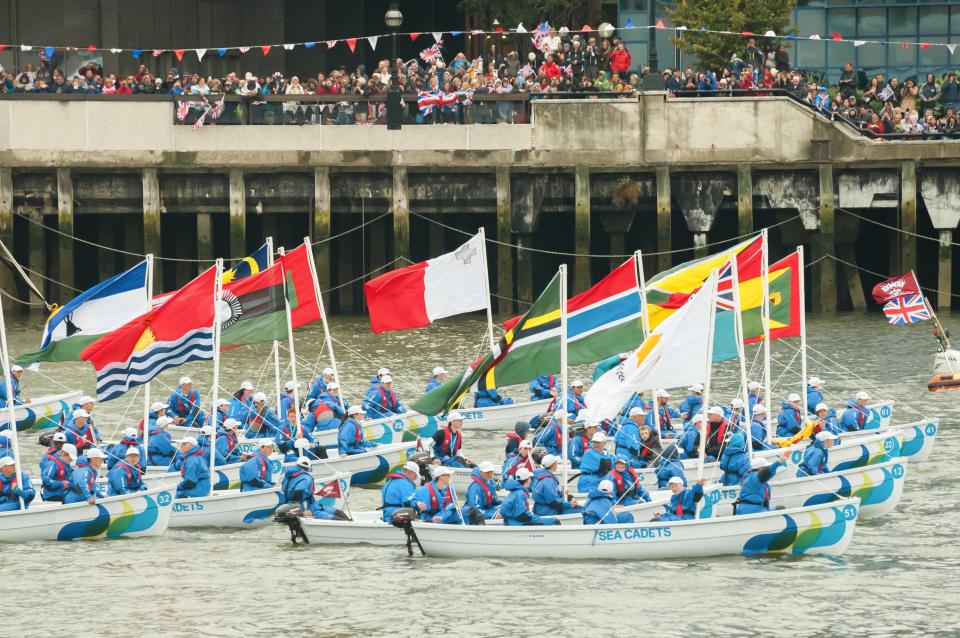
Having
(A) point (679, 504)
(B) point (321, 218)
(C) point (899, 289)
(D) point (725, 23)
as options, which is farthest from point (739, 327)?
(D) point (725, 23)

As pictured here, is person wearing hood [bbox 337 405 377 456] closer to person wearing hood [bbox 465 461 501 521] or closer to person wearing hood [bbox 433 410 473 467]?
person wearing hood [bbox 433 410 473 467]

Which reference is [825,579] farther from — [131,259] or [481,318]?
[131,259]

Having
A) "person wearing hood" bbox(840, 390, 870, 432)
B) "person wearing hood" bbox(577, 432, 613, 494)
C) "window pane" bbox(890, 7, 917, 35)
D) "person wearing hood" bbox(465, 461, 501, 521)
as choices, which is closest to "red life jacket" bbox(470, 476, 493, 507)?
"person wearing hood" bbox(465, 461, 501, 521)

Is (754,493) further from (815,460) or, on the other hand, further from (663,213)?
(663,213)

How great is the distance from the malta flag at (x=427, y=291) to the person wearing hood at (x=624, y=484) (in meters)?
6.76

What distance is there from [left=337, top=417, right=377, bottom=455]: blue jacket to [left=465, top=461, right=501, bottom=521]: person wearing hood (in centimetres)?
492

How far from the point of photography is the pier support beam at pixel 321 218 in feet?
146

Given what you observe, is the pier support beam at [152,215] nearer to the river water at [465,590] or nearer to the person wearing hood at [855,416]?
the river water at [465,590]

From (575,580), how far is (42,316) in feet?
86.0

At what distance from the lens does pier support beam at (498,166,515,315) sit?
4475 cm

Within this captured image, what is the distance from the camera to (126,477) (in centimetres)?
2539

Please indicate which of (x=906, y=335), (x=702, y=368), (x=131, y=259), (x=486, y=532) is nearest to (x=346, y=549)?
(x=486, y=532)

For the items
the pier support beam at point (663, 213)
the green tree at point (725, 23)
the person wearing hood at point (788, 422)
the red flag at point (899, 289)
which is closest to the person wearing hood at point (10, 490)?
the person wearing hood at point (788, 422)

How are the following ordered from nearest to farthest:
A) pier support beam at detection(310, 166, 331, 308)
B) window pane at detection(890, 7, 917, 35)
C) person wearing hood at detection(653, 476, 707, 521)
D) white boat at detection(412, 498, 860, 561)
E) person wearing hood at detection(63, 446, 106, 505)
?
white boat at detection(412, 498, 860, 561), person wearing hood at detection(653, 476, 707, 521), person wearing hood at detection(63, 446, 106, 505), pier support beam at detection(310, 166, 331, 308), window pane at detection(890, 7, 917, 35)
